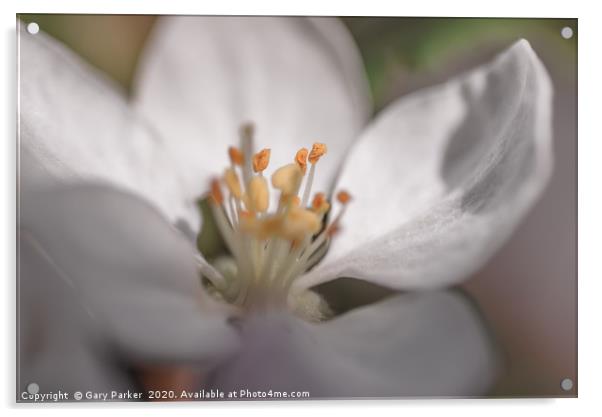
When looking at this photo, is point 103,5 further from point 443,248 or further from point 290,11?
point 443,248

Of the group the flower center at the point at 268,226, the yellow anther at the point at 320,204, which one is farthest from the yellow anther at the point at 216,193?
the yellow anther at the point at 320,204

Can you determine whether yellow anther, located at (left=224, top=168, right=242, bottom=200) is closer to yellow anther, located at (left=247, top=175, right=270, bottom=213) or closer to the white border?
yellow anther, located at (left=247, top=175, right=270, bottom=213)

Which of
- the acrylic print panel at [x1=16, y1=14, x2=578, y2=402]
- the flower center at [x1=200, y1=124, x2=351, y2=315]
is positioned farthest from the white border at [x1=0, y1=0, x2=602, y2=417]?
the flower center at [x1=200, y1=124, x2=351, y2=315]
